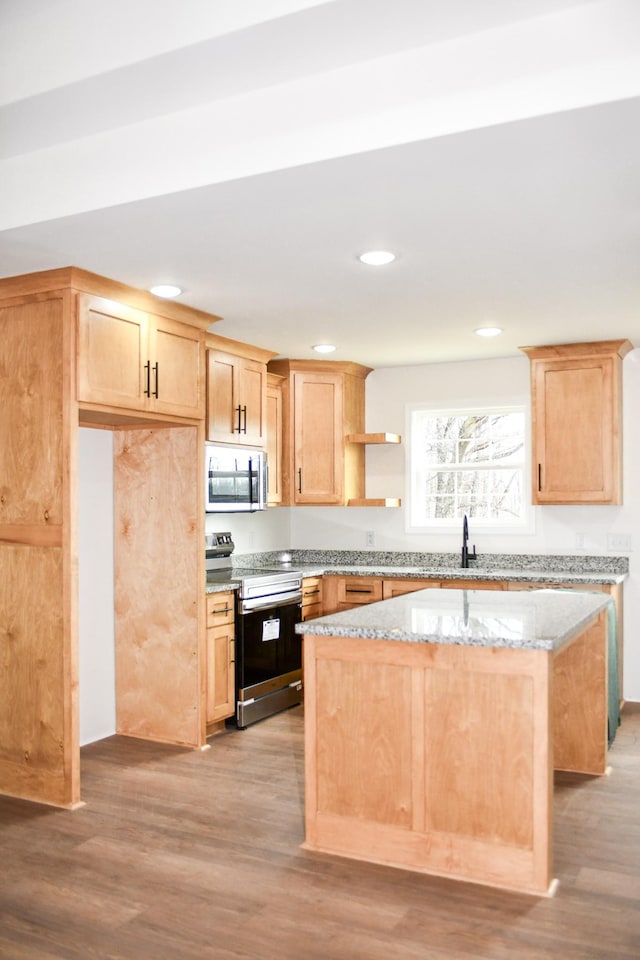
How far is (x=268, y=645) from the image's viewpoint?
5.34 m

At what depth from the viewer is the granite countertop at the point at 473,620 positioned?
3.01 meters

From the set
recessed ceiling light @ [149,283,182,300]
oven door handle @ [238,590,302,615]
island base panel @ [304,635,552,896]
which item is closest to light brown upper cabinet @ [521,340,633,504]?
oven door handle @ [238,590,302,615]

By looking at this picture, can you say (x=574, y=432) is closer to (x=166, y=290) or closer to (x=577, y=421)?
(x=577, y=421)

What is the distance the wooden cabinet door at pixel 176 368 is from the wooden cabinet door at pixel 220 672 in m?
1.26

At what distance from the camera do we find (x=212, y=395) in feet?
16.8

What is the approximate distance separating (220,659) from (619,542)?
2.80 meters

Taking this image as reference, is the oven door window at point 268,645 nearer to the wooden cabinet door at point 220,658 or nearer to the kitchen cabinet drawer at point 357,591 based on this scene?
the wooden cabinet door at point 220,658

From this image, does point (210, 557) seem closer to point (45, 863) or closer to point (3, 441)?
point (3, 441)

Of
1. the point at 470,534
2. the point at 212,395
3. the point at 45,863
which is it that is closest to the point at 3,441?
the point at 212,395

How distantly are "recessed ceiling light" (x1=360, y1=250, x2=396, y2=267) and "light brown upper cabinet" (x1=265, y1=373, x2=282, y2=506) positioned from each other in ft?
7.79

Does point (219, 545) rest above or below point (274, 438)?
below

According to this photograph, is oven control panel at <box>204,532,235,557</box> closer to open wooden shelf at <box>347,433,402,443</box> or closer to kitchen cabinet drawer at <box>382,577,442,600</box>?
kitchen cabinet drawer at <box>382,577,442,600</box>

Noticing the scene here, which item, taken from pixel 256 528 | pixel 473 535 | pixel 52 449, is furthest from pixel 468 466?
pixel 52 449

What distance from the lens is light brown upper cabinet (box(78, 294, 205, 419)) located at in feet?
13.0
